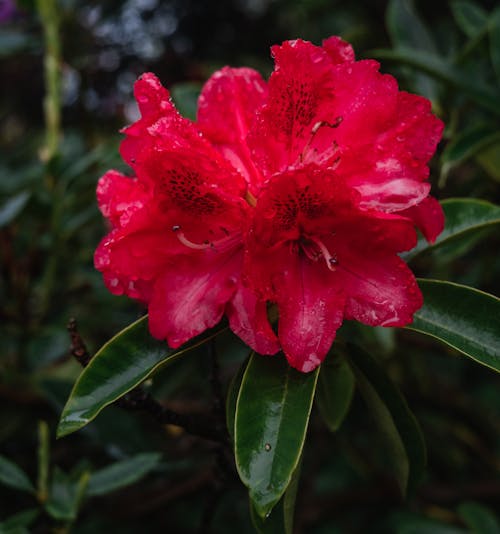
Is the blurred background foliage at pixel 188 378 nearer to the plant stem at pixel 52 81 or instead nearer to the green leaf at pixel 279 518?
the plant stem at pixel 52 81

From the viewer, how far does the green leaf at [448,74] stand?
4.05 ft

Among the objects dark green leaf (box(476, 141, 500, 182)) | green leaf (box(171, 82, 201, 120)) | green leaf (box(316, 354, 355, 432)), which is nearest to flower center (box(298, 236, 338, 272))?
green leaf (box(316, 354, 355, 432))

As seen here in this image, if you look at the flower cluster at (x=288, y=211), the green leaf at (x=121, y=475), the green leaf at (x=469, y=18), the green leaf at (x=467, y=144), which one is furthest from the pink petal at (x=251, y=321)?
the green leaf at (x=469, y=18)

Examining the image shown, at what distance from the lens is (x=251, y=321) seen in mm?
774

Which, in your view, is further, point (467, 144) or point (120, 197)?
point (467, 144)

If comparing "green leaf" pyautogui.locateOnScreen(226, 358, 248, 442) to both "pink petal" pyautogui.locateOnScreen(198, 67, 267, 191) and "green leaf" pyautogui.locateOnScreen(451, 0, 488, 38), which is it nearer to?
"pink petal" pyautogui.locateOnScreen(198, 67, 267, 191)

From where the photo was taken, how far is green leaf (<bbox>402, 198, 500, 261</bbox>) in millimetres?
895

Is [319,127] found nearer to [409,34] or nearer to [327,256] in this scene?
[327,256]

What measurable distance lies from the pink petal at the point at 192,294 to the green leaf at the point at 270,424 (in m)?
0.08

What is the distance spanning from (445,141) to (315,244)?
614mm

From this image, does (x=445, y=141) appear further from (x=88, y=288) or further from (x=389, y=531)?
(x=389, y=531)

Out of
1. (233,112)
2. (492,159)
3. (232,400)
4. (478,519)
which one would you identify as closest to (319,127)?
(233,112)

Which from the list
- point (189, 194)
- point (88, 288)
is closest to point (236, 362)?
point (88, 288)

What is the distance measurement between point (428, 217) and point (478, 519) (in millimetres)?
883
